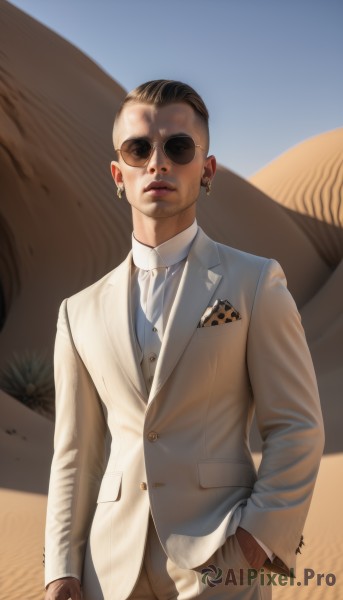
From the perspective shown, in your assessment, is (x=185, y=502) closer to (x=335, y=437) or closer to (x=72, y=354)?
(x=72, y=354)

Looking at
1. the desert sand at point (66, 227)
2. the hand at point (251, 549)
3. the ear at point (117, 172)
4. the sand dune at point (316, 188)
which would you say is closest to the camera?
the hand at point (251, 549)

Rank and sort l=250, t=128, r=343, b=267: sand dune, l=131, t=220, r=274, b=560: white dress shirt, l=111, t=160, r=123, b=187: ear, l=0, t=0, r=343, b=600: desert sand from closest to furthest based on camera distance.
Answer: l=131, t=220, r=274, b=560: white dress shirt < l=111, t=160, r=123, b=187: ear < l=0, t=0, r=343, b=600: desert sand < l=250, t=128, r=343, b=267: sand dune

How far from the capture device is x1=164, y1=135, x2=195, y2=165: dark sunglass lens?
75.3 inches

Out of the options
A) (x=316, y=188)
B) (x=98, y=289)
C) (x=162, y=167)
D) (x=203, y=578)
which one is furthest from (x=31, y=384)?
(x=316, y=188)

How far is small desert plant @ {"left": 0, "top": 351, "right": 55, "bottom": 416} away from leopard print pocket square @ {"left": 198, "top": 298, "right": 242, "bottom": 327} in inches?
327

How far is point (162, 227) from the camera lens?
6.51ft

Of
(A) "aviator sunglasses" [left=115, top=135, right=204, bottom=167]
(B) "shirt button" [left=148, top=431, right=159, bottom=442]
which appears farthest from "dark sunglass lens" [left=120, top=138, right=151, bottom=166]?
(B) "shirt button" [left=148, top=431, right=159, bottom=442]

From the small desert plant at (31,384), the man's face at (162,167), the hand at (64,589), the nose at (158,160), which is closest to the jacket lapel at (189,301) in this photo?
the man's face at (162,167)

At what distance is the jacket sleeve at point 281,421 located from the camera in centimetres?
171

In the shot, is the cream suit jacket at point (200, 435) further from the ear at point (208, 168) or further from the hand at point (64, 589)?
the ear at point (208, 168)

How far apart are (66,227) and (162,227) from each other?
10.7 meters

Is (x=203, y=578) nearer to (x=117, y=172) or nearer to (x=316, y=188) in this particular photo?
(x=117, y=172)

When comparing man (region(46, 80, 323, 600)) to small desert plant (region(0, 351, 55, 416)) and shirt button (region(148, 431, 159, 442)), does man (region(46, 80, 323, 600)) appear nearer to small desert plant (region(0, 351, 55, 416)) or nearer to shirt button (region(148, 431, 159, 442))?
shirt button (region(148, 431, 159, 442))

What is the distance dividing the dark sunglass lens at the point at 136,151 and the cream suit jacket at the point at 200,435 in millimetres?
274
